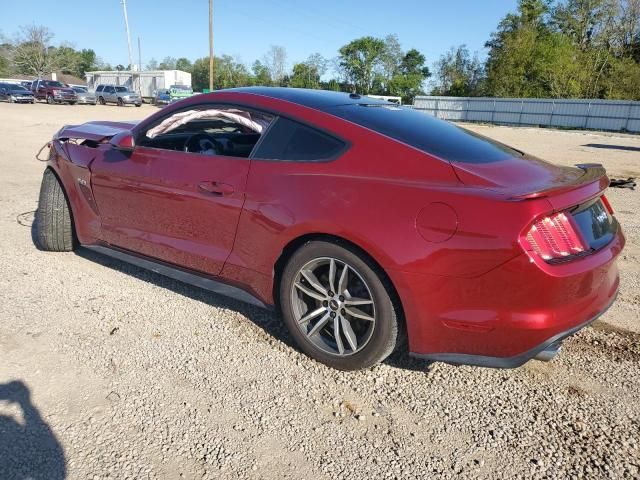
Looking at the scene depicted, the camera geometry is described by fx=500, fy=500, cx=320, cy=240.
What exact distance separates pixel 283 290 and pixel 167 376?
796 millimetres

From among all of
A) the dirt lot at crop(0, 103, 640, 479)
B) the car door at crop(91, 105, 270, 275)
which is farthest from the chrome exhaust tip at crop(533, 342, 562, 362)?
the car door at crop(91, 105, 270, 275)

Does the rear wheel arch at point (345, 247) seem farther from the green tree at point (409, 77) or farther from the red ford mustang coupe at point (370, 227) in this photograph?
the green tree at point (409, 77)

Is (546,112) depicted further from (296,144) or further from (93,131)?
(296,144)

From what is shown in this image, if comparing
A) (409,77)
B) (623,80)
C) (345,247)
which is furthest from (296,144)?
(409,77)

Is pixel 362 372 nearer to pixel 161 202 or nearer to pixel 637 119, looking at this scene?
pixel 161 202

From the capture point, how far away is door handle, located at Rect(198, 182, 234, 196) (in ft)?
10.0

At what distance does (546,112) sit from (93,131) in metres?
A: 35.9

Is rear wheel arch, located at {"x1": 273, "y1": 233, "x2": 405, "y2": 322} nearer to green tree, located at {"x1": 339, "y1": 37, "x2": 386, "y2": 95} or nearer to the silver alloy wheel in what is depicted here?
the silver alloy wheel

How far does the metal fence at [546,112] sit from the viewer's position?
102 ft

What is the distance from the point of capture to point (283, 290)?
9.68 feet

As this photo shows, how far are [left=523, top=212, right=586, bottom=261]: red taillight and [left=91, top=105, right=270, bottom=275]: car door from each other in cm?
163

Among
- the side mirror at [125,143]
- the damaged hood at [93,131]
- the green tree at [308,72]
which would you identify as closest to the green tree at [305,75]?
the green tree at [308,72]

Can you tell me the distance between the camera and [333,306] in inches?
109

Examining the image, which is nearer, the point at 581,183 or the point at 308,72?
the point at 581,183
